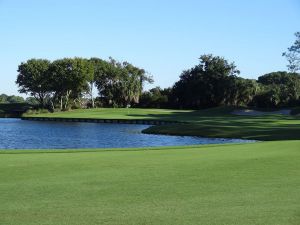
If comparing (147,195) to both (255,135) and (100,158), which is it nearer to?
(100,158)

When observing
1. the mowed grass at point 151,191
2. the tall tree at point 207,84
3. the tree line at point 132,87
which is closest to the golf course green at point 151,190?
the mowed grass at point 151,191

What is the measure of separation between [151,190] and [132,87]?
115 meters

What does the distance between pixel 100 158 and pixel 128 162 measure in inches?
63.4

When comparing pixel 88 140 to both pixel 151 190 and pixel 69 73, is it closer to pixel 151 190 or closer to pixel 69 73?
pixel 151 190

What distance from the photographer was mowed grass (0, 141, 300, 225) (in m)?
7.43

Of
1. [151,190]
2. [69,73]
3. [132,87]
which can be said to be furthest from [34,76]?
[151,190]

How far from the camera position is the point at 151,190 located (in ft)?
31.1

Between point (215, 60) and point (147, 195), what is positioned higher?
point (215, 60)

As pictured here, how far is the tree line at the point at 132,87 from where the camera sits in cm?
10481

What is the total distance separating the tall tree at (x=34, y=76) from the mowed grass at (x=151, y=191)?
96.5 m

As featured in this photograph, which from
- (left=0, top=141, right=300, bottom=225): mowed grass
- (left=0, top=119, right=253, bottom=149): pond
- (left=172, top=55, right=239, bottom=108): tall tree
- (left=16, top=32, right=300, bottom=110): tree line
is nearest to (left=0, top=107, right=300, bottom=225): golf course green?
(left=0, top=141, right=300, bottom=225): mowed grass

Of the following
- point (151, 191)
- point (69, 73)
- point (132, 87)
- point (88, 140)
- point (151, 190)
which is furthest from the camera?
point (132, 87)

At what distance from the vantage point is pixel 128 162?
45.4ft

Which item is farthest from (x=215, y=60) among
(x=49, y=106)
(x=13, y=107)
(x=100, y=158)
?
(x=100, y=158)
